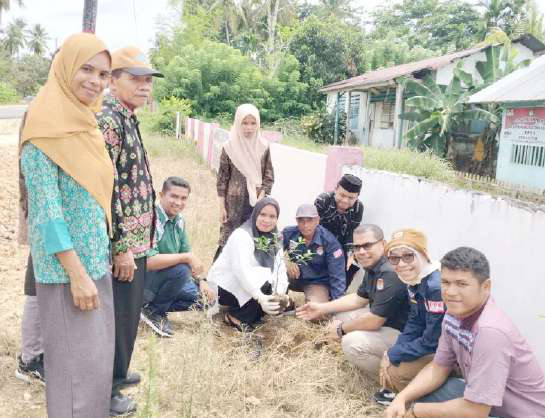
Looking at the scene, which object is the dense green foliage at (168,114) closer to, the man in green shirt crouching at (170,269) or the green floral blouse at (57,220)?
the man in green shirt crouching at (170,269)

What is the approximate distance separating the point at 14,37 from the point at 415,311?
6771cm

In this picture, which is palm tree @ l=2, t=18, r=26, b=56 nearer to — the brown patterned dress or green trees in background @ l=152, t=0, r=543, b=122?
green trees in background @ l=152, t=0, r=543, b=122

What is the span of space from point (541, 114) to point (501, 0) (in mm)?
14671

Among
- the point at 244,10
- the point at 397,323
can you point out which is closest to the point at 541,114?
the point at 397,323

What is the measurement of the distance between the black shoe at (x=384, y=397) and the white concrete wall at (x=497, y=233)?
28.6 inches

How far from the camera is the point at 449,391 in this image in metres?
2.32

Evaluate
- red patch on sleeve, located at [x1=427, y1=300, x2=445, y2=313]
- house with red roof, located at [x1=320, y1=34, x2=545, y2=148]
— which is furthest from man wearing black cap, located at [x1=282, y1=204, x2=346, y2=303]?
house with red roof, located at [x1=320, y1=34, x2=545, y2=148]

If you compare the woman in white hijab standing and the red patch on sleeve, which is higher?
the woman in white hijab standing

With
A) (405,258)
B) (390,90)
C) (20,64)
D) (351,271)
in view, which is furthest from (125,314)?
(20,64)

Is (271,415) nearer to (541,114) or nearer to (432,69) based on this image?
(541,114)

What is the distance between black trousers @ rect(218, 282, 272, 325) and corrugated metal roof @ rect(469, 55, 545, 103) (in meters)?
7.32

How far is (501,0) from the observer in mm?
21500

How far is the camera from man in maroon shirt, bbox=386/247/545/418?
6.50ft

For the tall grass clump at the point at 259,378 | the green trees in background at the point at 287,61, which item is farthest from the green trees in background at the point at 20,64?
the tall grass clump at the point at 259,378
